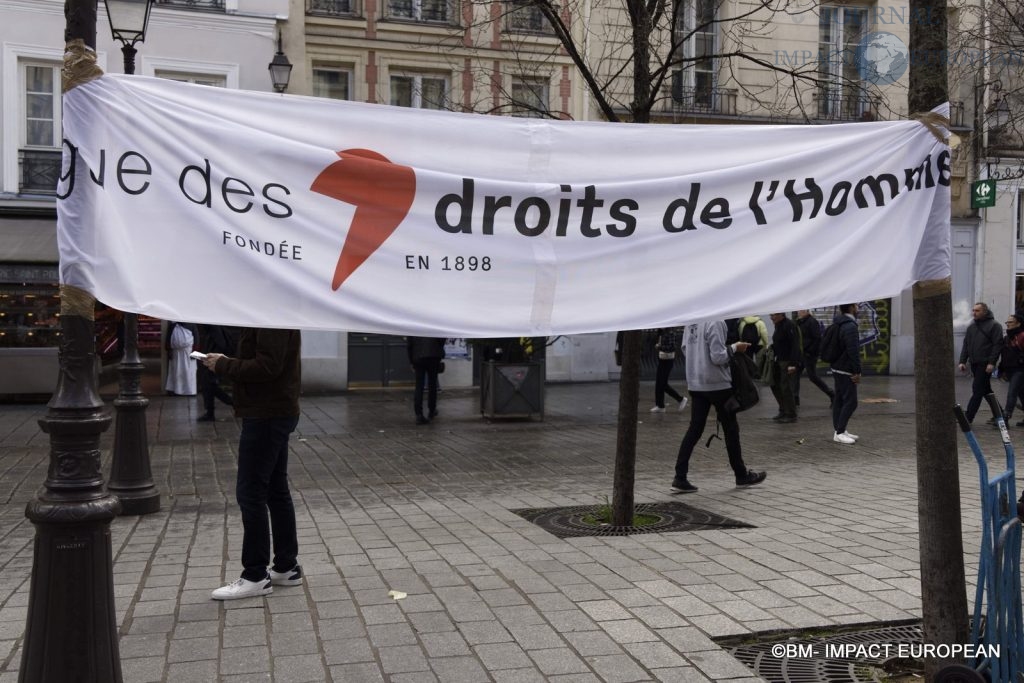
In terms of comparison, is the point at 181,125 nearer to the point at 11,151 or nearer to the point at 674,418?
the point at 674,418

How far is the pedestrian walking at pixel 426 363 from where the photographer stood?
14.6 m

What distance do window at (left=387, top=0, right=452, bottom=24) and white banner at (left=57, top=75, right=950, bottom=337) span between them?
18.6m

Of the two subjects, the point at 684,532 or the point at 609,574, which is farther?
the point at 684,532

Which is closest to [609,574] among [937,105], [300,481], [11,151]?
[937,105]

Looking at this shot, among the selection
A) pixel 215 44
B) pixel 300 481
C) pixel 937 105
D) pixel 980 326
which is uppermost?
pixel 215 44

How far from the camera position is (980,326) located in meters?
14.9

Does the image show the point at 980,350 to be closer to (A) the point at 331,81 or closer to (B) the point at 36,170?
(A) the point at 331,81

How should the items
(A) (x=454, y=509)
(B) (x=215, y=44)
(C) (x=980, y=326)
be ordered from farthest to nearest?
(B) (x=215, y=44), (C) (x=980, y=326), (A) (x=454, y=509)

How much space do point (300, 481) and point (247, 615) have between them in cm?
468

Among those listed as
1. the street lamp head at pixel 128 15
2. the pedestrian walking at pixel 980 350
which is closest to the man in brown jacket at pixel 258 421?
the street lamp head at pixel 128 15

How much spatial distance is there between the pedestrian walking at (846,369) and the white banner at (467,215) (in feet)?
28.7

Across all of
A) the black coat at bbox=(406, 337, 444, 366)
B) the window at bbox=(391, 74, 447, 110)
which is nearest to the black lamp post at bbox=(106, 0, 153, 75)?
the black coat at bbox=(406, 337, 444, 366)

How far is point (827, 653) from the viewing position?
4.73 meters

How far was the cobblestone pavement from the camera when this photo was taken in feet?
15.3
